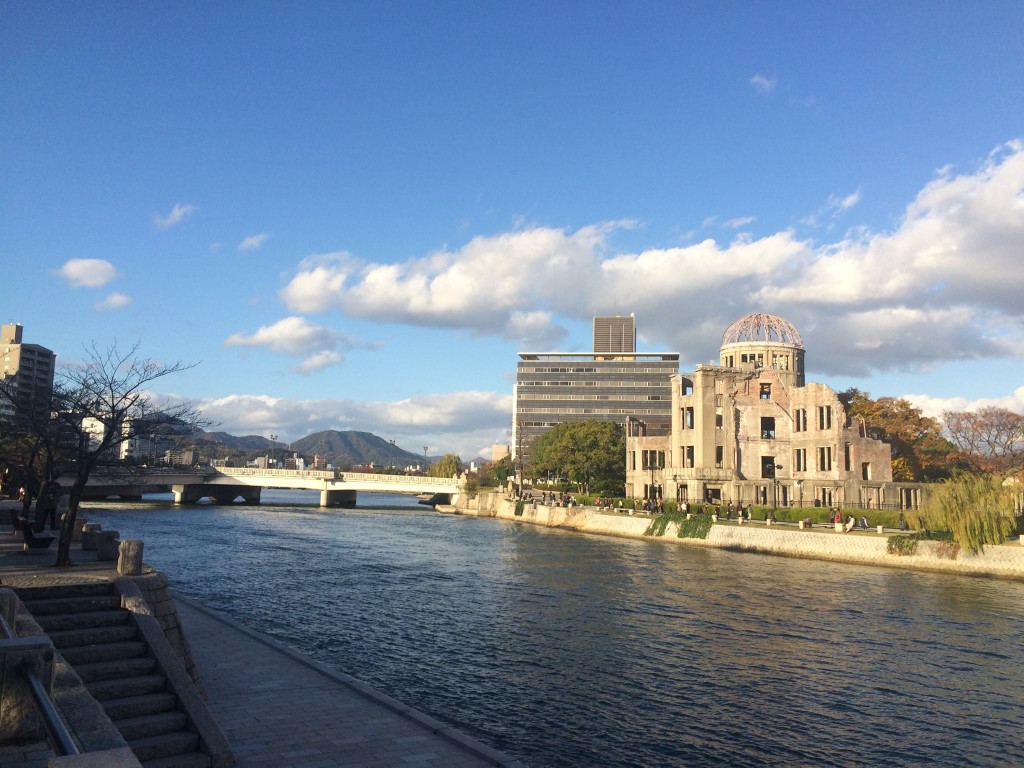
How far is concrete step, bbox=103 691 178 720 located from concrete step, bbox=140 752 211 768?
1.10m

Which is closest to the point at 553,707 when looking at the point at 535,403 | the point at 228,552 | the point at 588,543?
the point at 228,552

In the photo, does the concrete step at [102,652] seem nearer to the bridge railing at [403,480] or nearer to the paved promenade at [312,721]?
the paved promenade at [312,721]

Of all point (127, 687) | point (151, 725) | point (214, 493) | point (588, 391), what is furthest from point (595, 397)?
point (151, 725)

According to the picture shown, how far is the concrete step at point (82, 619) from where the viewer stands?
49.1ft

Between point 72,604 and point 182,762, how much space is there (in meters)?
5.05

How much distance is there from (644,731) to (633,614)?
15.2 metres

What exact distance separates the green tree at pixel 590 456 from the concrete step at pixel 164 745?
316 ft

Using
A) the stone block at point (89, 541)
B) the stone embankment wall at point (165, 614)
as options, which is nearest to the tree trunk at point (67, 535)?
the stone block at point (89, 541)

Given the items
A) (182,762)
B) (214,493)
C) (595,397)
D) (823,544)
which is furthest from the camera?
(595,397)

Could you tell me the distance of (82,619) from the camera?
1537 cm

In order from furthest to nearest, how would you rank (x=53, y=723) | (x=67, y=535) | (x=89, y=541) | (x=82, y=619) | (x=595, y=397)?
1. (x=595, y=397)
2. (x=89, y=541)
3. (x=67, y=535)
4. (x=82, y=619)
5. (x=53, y=723)

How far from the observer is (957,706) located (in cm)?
2117

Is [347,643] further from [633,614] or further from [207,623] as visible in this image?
[633,614]

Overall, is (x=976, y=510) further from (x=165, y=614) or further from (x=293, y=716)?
(x=165, y=614)
